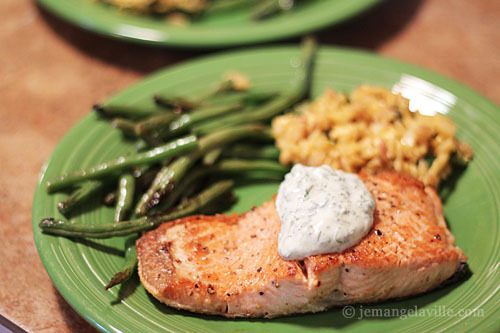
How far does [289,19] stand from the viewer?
192 inches

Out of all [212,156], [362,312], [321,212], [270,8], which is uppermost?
[270,8]

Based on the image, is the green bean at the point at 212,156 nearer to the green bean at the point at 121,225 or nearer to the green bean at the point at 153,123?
the green bean at the point at 121,225

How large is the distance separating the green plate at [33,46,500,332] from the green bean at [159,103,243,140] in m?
0.36

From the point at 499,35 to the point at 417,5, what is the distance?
947 millimetres

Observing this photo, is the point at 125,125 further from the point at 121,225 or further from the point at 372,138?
the point at 372,138

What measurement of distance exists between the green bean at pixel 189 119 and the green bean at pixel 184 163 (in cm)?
17

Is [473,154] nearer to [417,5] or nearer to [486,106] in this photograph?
[486,106]

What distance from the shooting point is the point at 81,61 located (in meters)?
5.00

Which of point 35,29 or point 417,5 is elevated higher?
point 417,5

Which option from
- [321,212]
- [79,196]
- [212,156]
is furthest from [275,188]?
[79,196]

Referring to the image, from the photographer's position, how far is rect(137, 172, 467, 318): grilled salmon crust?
8.80 ft

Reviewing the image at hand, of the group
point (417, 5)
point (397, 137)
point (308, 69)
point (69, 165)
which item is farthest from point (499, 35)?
point (69, 165)

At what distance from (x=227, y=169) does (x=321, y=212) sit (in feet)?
3.41

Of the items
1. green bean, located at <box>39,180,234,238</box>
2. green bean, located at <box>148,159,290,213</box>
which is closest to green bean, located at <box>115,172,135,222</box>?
green bean, located at <box>39,180,234,238</box>
